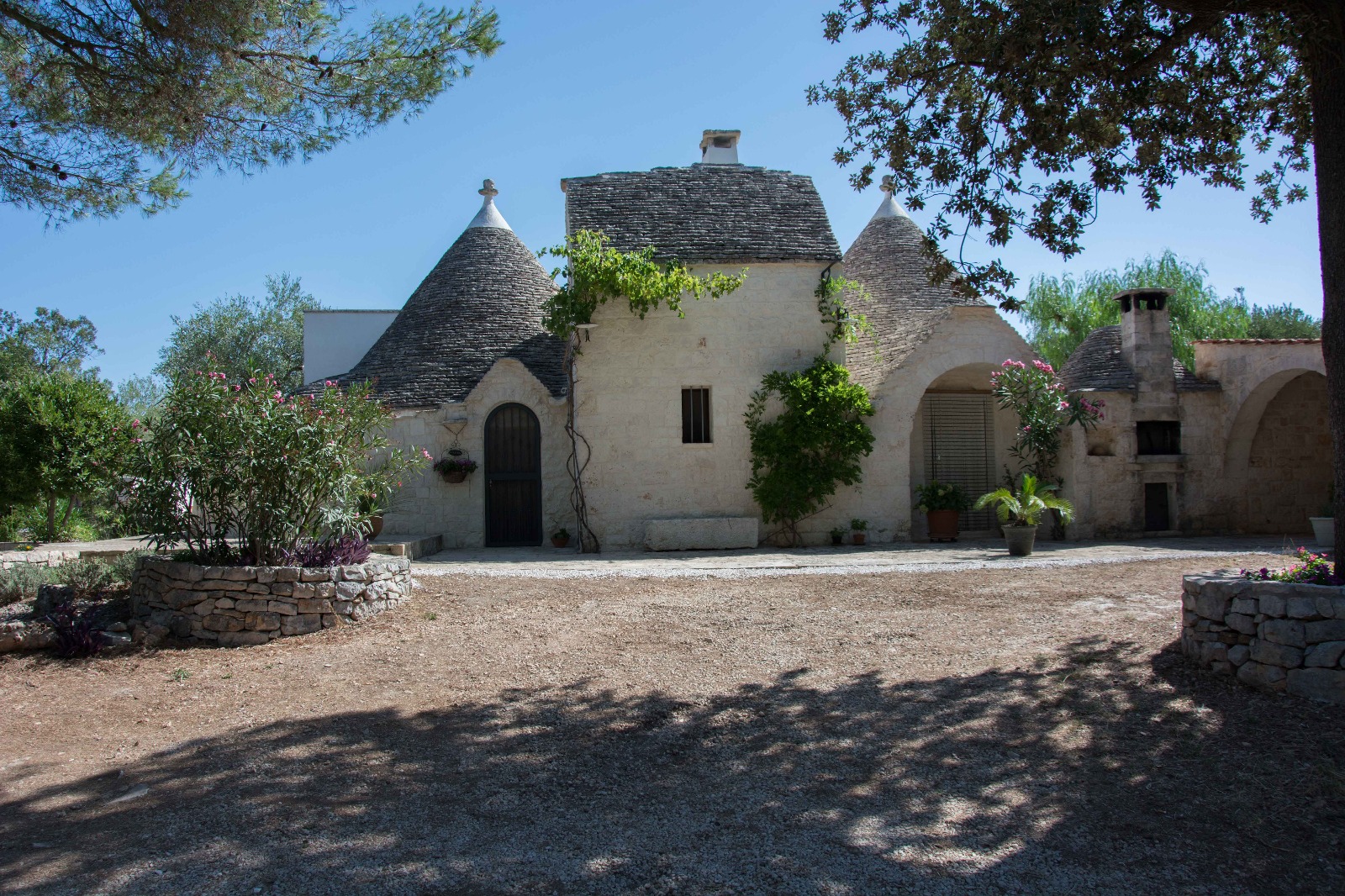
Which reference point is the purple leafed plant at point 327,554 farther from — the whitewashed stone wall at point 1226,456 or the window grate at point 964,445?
the whitewashed stone wall at point 1226,456

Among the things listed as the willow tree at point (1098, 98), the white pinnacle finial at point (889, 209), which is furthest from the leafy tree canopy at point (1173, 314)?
the willow tree at point (1098, 98)

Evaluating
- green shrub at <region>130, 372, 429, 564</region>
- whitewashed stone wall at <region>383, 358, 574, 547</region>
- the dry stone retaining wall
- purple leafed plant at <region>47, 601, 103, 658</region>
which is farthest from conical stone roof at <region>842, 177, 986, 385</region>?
purple leafed plant at <region>47, 601, 103, 658</region>

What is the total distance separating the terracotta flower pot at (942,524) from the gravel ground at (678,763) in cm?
612

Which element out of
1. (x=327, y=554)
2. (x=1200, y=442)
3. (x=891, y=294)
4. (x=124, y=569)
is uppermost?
(x=891, y=294)

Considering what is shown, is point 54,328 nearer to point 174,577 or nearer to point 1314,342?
point 174,577

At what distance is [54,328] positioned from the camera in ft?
116

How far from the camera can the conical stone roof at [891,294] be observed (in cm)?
1420

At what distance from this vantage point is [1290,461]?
14406 millimetres

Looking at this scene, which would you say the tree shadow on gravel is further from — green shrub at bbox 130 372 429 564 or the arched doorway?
the arched doorway

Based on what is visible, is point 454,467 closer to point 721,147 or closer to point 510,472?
point 510,472

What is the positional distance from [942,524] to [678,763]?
33.5 ft

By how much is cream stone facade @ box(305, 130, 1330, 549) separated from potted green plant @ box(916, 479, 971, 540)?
582 millimetres

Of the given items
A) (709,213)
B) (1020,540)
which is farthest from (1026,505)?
(709,213)

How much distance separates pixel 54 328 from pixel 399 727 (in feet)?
127
